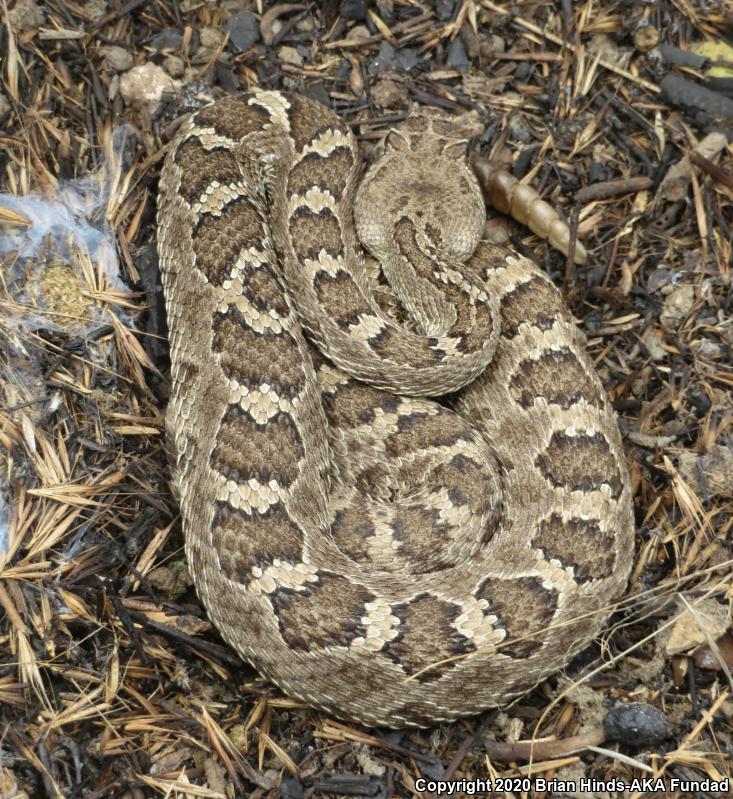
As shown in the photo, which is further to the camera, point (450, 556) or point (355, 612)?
point (450, 556)

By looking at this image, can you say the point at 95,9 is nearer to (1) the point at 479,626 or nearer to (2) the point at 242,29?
(2) the point at 242,29

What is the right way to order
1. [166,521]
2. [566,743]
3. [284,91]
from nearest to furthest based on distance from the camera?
[566,743] → [166,521] → [284,91]

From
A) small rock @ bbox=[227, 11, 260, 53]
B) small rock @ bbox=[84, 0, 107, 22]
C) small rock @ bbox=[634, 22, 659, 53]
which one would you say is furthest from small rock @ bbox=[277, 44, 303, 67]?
small rock @ bbox=[634, 22, 659, 53]

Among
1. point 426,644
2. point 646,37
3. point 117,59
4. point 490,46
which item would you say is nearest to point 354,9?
point 490,46

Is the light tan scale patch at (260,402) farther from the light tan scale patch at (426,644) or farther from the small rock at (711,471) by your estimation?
the small rock at (711,471)

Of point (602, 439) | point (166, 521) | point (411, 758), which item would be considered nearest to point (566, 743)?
point (411, 758)

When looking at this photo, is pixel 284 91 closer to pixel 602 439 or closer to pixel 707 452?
pixel 602 439

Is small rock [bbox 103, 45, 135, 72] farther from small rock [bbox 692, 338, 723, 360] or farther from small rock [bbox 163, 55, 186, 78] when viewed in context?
small rock [bbox 692, 338, 723, 360]
